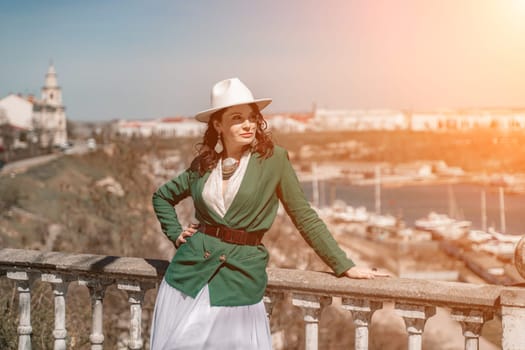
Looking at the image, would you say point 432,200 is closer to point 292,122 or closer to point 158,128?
point 292,122

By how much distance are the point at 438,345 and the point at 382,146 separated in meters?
74.5

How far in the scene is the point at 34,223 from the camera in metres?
42.1

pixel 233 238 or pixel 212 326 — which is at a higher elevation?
pixel 233 238

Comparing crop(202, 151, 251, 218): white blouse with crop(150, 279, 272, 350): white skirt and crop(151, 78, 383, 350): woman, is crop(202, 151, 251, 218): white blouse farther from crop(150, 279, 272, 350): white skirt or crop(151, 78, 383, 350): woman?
crop(150, 279, 272, 350): white skirt

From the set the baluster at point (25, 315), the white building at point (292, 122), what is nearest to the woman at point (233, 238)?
the baluster at point (25, 315)

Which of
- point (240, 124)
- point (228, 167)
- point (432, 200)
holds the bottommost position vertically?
point (432, 200)

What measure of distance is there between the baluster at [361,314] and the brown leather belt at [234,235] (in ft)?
1.44

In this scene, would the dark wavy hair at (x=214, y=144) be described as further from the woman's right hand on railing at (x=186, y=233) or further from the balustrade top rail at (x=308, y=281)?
the balustrade top rail at (x=308, y=281)

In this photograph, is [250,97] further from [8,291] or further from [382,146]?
[382,146]

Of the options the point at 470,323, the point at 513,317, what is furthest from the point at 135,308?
the point at 513,317

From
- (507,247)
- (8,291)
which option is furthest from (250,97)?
(507,247)

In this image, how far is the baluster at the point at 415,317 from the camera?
327 centimetres

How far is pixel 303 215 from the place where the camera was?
329cm

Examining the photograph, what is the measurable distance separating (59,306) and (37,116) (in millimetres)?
73929
